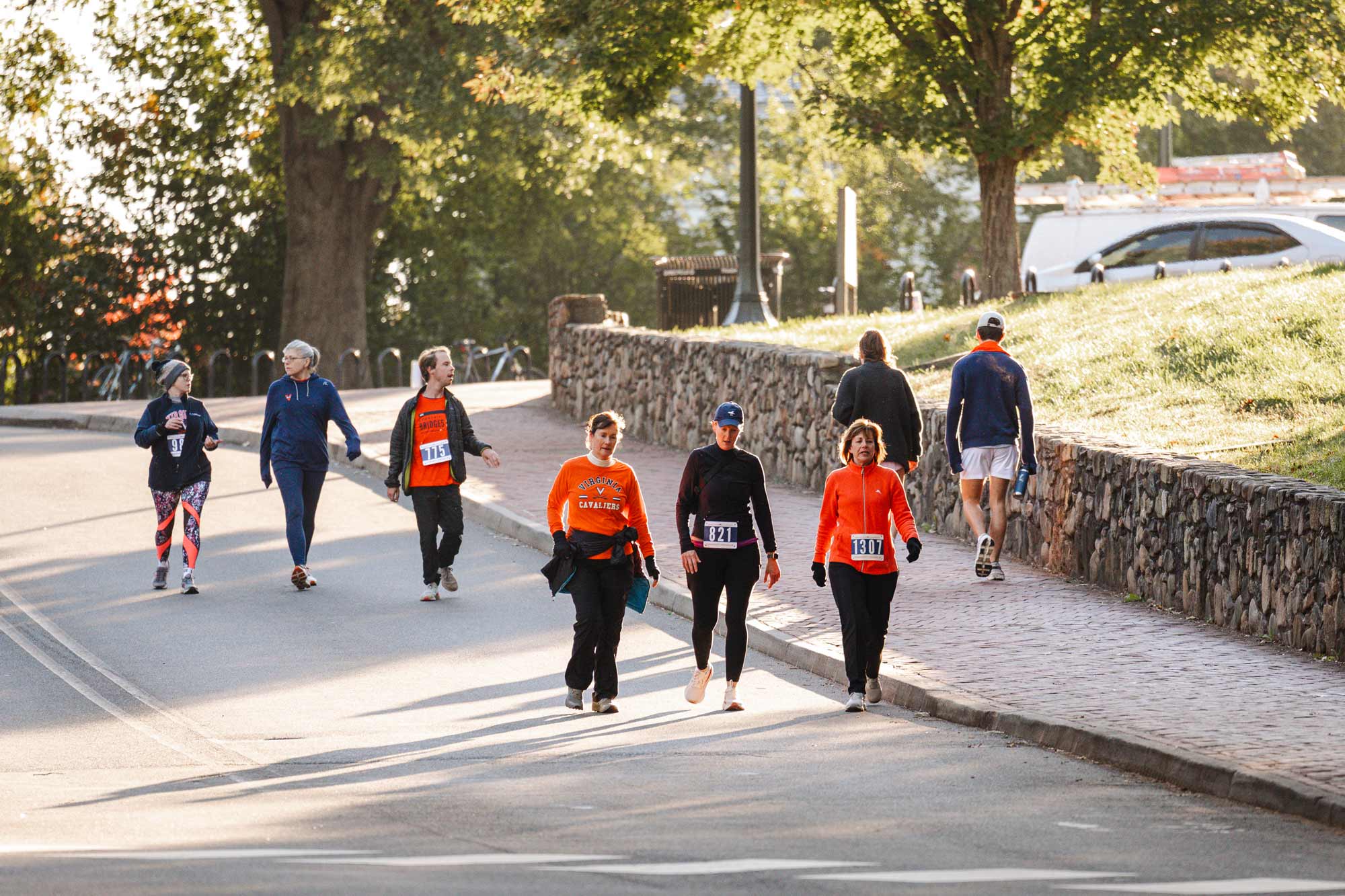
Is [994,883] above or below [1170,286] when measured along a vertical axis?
below

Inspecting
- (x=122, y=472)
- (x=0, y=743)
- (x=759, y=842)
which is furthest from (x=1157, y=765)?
(x=122, y=472)

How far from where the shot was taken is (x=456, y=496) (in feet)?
42.4

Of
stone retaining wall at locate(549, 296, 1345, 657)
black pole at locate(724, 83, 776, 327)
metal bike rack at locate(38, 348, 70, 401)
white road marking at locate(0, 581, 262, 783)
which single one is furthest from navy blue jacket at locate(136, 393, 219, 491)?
metal bike rack at locate(38, 348, 70, 401)

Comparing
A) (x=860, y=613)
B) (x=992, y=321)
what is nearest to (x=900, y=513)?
(x=860, y=613)

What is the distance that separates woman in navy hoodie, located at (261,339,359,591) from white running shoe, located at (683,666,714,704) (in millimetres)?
4392

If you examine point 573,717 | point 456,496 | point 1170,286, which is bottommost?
point 573,717

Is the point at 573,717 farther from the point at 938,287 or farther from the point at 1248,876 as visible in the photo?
the point at 938,287

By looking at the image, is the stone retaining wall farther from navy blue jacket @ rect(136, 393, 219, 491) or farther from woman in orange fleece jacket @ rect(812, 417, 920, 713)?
navy blue jacket @ rect(136, 393, 219, 491)

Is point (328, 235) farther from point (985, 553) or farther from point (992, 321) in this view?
point (985, 553)

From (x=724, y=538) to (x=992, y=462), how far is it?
3808 millimetres

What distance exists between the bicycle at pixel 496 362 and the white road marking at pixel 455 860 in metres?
27.1

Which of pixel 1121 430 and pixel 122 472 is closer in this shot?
pixel 1121 430

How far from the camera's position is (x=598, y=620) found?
31.5 ft

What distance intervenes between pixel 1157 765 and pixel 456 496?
→ 20.2 feet
